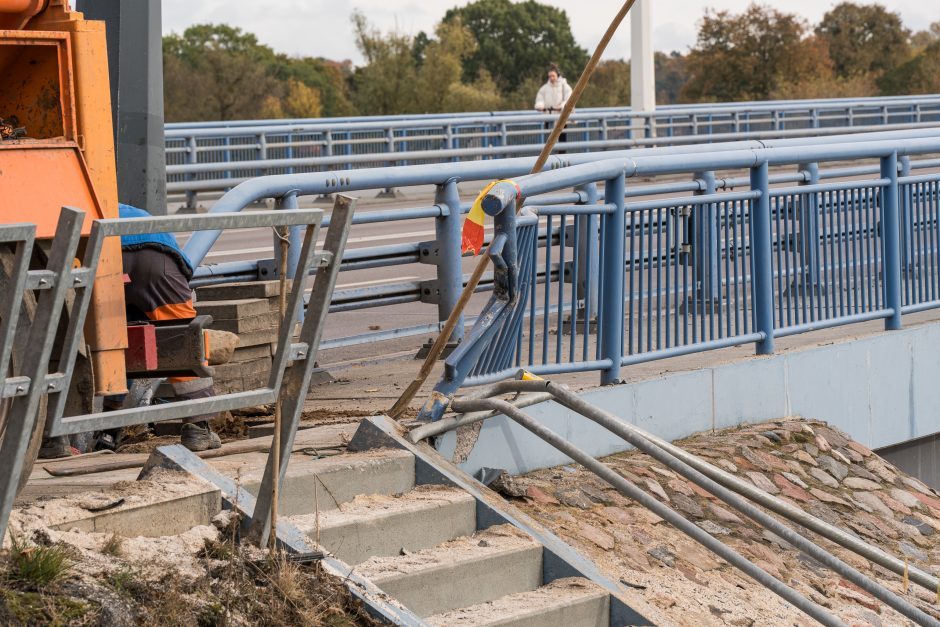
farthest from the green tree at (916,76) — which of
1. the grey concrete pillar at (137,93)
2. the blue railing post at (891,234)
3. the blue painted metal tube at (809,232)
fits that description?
the grey concrete pillar at (137,93)

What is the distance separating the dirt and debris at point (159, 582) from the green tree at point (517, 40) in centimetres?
8724

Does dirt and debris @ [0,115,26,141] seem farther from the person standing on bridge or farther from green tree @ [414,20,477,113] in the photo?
green tree @ [414,20,477,113]

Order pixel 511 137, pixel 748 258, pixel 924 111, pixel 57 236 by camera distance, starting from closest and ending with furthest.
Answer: pixel 57 236, pixel 748 258, pixel 511 137, pixel 924 111

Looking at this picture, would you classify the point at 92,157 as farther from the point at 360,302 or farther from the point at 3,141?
the point at 360,302

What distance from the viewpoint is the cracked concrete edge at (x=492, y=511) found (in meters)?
5.47

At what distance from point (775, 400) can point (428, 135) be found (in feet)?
70.4

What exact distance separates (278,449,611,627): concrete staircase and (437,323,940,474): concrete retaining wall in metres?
0.54

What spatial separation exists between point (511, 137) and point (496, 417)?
2334cm

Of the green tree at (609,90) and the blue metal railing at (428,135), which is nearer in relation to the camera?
the blue metal railing at (428,135)

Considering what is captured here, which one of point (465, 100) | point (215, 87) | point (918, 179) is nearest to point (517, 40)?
point (215, 87)

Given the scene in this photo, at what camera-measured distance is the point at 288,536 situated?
497 centimetres

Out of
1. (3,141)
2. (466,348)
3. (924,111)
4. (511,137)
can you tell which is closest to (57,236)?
(3,141)

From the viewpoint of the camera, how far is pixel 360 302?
28.0ft

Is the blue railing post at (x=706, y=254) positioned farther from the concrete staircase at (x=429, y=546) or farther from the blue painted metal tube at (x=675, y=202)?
the concrete staircase at (x=429, y=546)
